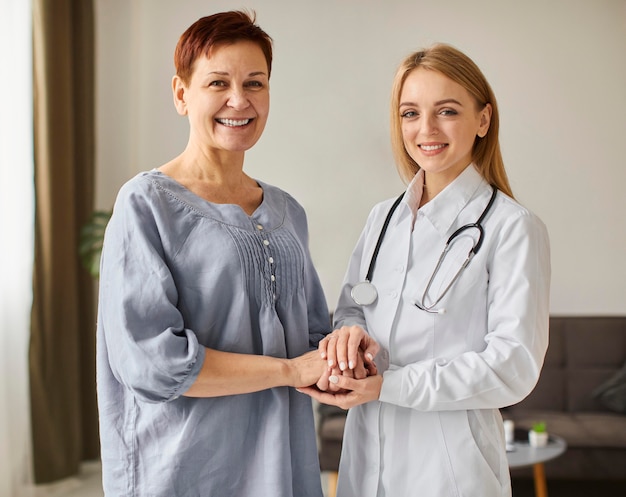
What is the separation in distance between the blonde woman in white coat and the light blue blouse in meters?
0.15

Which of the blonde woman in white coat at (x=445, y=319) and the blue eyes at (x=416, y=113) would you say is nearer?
the blonde woman in white coat at (x=445, y=319)

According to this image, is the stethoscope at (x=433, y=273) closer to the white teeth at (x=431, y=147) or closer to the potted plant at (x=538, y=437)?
the white teeth at (x=431, y=147)

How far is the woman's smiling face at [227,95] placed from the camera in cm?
158

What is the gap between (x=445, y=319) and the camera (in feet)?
5.28

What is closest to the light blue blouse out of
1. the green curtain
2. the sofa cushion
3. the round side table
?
the round side table

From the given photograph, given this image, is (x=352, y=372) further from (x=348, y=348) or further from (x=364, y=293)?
(x=364, y=293)

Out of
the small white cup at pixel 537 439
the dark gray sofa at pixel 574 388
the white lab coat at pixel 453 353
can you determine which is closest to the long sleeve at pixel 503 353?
the white lab coat at pixel 453 353

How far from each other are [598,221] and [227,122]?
3934 millimetres

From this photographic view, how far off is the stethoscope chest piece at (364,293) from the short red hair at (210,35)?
24.1 inches

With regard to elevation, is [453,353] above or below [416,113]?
below

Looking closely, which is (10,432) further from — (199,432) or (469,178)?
(469,178)

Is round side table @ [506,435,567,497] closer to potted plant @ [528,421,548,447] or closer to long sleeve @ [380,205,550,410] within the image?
potted plant @ [528,421,548,447]

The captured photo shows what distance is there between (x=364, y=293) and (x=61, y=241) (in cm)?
297

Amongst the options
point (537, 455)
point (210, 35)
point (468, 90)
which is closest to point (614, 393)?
point (537, 455)
